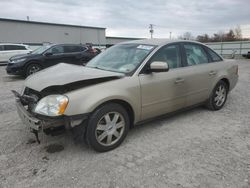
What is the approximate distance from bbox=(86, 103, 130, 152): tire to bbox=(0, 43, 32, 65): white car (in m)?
14.4

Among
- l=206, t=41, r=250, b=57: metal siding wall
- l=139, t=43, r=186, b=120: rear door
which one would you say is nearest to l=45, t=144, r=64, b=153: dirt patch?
l=139, t=43, r=186, b=120: rear door

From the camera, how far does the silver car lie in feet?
9.04

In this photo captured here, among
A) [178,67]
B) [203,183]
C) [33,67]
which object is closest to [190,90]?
[178,67]

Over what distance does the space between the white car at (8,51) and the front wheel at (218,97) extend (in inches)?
556

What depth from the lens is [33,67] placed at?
962 cm

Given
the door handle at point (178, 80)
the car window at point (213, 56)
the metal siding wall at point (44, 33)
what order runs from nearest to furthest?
1. the door handle at point (178, 80)
2. the car window at point (213, 56)
3. the metal siding wall at point (44, 33)

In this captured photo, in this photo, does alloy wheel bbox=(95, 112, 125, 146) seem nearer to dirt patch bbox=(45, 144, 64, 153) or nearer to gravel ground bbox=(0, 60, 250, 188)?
gravel ground bbox=(0, 60, 250, 188)

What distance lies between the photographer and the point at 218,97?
4.85 metres

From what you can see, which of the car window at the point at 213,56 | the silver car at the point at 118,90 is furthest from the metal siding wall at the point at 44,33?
the car window at the point at 213,56

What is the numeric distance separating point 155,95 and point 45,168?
1.87 metres

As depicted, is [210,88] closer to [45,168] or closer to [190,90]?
[190,90]

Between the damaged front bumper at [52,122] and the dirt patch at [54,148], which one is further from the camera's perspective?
the dirt patch at [54,148]

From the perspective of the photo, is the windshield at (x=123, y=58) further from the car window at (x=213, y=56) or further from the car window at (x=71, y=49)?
the car window at (x=71, y=49)

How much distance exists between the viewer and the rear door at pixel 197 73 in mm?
4078
